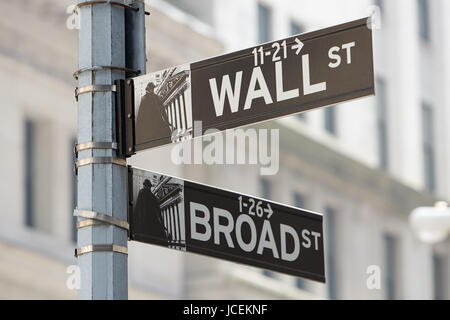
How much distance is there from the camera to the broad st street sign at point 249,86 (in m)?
5.66

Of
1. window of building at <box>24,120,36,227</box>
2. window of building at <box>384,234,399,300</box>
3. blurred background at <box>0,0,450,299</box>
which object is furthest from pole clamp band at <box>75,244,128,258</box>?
window of building at <box>384,234,399,300</box>

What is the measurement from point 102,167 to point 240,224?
2.55 ft

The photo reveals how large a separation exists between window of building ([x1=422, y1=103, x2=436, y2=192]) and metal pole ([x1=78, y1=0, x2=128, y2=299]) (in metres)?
40.6

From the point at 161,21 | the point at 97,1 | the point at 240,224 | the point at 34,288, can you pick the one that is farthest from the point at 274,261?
the point at 161,21

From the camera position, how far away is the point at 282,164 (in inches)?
1490

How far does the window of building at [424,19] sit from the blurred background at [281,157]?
5 centimetres

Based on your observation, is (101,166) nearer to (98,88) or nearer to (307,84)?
(98,88)

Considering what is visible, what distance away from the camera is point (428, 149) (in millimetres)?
46344

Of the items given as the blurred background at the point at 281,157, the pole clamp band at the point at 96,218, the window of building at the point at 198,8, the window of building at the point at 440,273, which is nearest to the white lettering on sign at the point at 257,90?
the pole clamp band at the point at 96,218

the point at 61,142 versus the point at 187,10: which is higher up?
the point at 187,10

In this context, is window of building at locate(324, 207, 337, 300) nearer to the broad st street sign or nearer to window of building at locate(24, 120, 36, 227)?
window of building at locate(24, 120, 36, 227)

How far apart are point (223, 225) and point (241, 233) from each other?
91 millimetres

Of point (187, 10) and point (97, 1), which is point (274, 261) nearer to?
point (97, 1)

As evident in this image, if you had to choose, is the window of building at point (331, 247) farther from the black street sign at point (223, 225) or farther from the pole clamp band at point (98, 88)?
the pole clamp band at point (98, 88)
